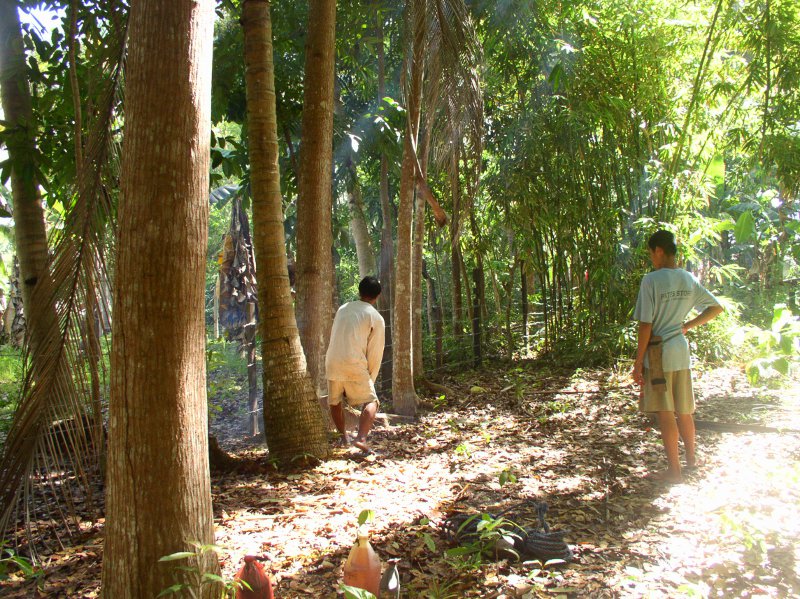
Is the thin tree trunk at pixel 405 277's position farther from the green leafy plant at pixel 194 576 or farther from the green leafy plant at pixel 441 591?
the green leafy plant at pixel 194 576

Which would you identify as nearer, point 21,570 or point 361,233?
point 21,570

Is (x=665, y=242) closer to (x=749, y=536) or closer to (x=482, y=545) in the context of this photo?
(x=749, y=536)

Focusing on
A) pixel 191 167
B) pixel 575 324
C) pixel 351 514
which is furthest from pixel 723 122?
pixel 191 167

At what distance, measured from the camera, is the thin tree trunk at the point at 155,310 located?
213cm

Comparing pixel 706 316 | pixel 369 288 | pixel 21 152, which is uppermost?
pixel 21 152

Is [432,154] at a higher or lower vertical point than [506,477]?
higher

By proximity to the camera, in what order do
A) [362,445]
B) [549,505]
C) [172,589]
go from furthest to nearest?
[362,445] → [549,505] → [172,589]

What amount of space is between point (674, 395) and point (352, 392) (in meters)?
2.53

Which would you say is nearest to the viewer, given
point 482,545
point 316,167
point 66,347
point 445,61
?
point 66,347

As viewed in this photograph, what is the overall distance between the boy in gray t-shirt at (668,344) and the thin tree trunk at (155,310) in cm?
320

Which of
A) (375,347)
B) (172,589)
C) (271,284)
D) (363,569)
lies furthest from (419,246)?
(172,589)

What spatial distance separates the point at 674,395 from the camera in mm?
4238

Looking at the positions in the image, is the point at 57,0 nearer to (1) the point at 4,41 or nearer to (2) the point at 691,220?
(1) the point at 4,41

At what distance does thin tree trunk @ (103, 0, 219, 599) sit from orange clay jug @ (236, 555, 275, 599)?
158 mm
